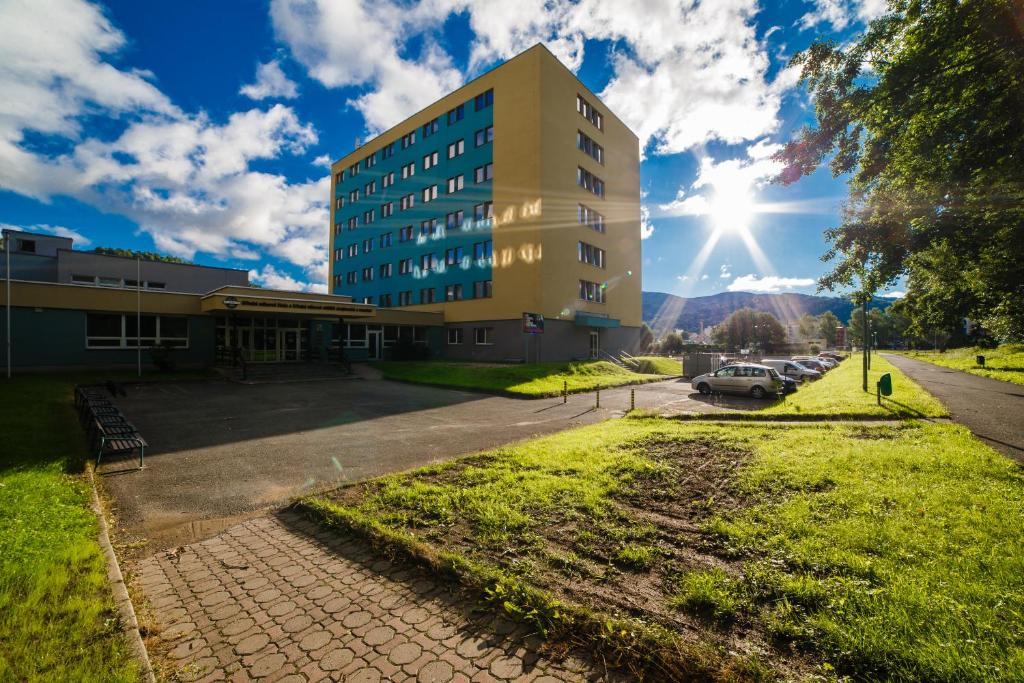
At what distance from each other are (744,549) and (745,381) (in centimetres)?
1761

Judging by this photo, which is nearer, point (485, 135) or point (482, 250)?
point (482, 250)

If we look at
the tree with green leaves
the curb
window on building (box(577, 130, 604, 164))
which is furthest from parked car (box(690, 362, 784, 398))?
window on building (box(577, 130, 604, 164))

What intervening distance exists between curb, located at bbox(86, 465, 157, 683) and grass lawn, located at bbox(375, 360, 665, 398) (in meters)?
15.7

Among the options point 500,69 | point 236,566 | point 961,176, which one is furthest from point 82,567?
point 500,69

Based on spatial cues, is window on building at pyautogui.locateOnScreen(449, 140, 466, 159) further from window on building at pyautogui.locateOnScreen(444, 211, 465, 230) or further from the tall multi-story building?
window on building at pyautogui.locateOnScreen(444, 211, 465, 230)

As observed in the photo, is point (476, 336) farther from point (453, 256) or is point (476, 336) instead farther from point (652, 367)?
point (652, 367)

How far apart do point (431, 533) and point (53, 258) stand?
54.2 meters

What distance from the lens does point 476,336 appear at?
34.5 meters

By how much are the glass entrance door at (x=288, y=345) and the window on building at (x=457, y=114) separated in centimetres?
2296

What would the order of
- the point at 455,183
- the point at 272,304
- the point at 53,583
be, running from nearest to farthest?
the point at 53,583, the point at 272,304, the point at 455,183

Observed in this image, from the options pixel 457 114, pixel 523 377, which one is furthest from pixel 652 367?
pixel 457 114

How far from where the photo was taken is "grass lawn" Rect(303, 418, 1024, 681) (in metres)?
2.85

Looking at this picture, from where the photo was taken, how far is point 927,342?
105 m

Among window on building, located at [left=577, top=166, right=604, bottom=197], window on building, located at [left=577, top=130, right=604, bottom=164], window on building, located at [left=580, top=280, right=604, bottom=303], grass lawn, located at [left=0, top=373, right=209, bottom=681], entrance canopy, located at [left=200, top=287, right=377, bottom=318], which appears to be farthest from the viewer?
window on building, located at [left=580, top=280, right=604, bottom=303]
